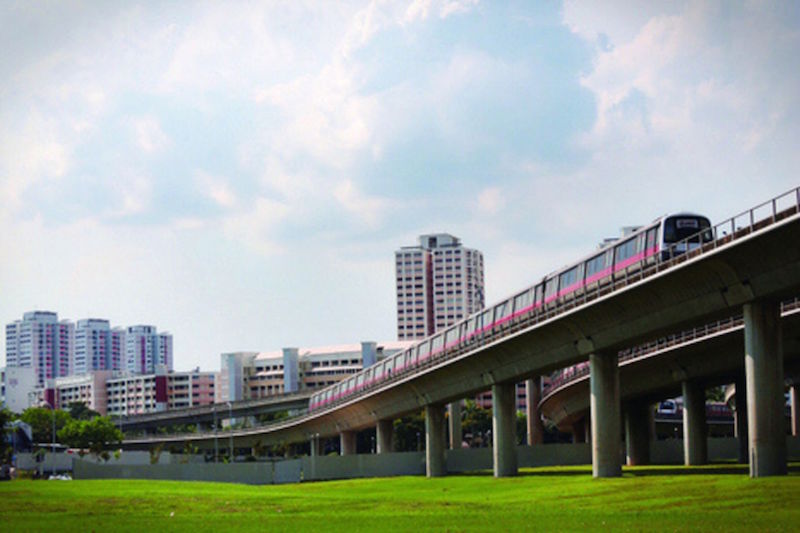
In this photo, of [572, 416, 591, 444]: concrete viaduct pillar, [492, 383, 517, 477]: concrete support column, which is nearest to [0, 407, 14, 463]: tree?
[492, 383, 517, 477]: concrete support column

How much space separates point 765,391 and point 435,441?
5110cm

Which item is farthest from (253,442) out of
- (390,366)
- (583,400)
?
(583,400)

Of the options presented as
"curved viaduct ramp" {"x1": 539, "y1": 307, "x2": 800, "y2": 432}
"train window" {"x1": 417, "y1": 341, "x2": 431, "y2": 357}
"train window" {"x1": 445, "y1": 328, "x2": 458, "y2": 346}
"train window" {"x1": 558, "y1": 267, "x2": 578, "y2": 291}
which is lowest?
"curved viaduct ramp" {"x1": 539, "y1": 307, "x2": 800, "y2": 432}

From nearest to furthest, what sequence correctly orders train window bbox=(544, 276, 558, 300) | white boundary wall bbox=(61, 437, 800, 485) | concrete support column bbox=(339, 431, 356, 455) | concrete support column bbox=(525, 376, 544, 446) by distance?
train window bbox=(544, 276, 558, 300), white boundary wall bbox=(61, 437, 800, 485), concrete support column bbox=(525, 376, 544, 446), concrete support column bbox=(339, 431, 356, 455)

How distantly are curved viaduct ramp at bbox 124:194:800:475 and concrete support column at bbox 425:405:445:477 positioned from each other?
282mm

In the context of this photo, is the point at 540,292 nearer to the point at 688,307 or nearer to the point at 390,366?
the point at 688,307

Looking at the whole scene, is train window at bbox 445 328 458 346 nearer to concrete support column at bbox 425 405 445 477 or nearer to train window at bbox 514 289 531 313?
concrete support column at bbox 425 405 445 477

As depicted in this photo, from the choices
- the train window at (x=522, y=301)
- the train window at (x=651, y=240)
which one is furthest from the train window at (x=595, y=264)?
the train window at (x=522, y=301)

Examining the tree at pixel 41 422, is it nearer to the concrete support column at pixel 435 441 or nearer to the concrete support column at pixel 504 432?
the concrete support column at pixel 435 441

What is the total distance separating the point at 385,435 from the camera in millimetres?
114812

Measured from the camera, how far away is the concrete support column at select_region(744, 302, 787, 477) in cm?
4653

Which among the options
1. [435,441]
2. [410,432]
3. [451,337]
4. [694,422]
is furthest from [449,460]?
[410,432]

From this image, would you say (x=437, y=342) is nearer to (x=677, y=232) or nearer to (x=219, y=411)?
(x=677, y=232)

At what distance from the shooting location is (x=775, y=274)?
46.1 metres
